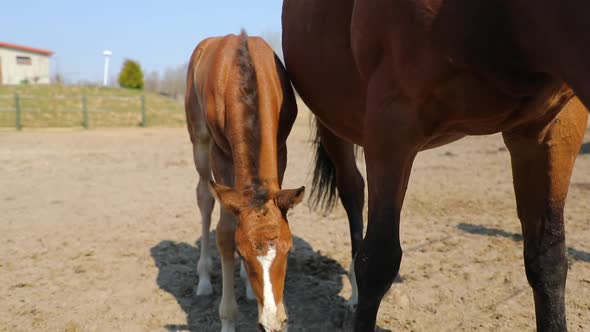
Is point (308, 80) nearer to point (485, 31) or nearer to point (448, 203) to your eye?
point (485, 31)

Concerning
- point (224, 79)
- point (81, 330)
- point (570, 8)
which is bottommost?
point (81, 330)

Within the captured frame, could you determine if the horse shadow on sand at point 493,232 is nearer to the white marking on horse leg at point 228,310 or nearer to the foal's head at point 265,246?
the white marking on horse leg at point 228,310

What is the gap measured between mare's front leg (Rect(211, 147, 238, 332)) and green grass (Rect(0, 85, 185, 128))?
17.0 meters

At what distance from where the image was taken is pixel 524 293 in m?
3.30

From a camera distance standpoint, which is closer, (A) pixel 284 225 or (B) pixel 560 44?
(B) pixel 560 44

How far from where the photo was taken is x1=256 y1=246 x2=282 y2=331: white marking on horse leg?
2225mm

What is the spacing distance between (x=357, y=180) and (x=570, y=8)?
2494 mm

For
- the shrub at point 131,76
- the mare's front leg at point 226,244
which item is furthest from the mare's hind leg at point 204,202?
the shrub at point 131,76

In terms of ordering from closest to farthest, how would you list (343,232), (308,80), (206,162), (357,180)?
1. (308,80)
2. (357,180)
3. (206,162)
4. (343,232)

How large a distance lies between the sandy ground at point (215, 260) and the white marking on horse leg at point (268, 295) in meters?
0.82


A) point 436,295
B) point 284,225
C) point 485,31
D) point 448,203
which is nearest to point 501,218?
point 448,203

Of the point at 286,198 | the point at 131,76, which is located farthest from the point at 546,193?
the point at 131,76

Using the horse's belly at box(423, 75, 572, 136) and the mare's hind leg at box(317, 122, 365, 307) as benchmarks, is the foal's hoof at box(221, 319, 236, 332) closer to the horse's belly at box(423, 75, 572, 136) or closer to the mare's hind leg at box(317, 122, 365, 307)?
the mare's hind leg at box(317, 122, 365, 307)

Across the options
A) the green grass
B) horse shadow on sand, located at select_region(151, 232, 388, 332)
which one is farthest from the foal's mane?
the green grass
